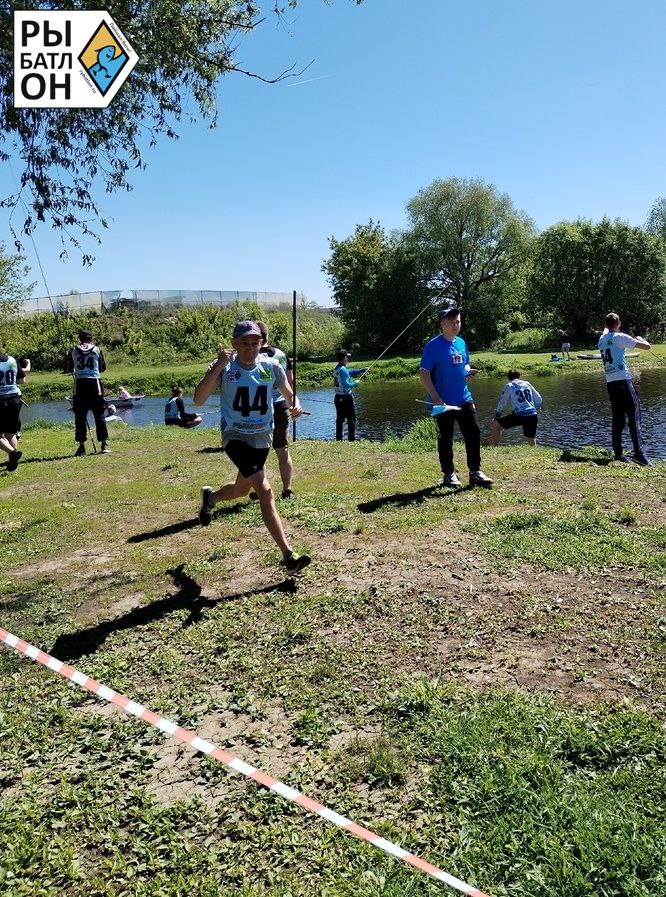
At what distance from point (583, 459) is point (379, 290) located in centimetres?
4827

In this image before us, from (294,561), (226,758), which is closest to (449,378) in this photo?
(294,561)

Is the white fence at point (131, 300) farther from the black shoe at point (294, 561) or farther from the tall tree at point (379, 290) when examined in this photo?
the black shoe at point (294, 561)

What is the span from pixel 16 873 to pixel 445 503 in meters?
6.00

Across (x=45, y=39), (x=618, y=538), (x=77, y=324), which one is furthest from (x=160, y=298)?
(x=618, y=538)

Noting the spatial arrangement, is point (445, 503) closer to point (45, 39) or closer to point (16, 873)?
point (16, 873)

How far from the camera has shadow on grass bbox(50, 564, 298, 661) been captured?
4609mm

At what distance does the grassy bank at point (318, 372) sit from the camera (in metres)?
36.5

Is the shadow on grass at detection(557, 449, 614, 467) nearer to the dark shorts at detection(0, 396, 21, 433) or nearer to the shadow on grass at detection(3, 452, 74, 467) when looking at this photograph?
the shadow on grass at detection(3, 452, 74, 467)

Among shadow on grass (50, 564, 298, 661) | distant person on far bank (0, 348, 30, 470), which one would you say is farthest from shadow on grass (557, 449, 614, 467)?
distant person on far bank (0, 348, 30, 470)

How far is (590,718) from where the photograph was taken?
10.9 feet

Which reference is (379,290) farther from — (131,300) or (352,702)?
(352,702)

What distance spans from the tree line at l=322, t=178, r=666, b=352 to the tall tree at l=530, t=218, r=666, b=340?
0.08 metres

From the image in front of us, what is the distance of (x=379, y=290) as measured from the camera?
186 feet

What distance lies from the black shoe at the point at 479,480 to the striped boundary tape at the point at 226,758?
5913mm
